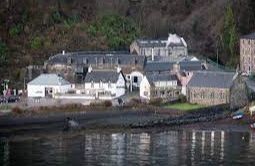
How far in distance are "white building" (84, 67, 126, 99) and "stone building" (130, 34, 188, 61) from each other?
738cm

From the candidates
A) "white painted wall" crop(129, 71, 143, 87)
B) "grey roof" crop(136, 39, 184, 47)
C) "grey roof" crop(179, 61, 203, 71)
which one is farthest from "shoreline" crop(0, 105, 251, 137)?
"grey roof" crop(136, 39, 184, 47)

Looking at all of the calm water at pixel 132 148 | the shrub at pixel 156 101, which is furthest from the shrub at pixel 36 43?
the calm water at pixel 132 148

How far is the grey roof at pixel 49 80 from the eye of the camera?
47281 millimetres

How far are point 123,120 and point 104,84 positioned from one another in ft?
18.7

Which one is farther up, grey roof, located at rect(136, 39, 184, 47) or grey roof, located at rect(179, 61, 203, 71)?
grey roof, located at rect(136, 39, 184, 47)

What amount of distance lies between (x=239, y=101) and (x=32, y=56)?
13.6 meters

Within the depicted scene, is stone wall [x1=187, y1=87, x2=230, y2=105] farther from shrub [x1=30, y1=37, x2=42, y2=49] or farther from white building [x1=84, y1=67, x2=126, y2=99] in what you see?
shrub [x1=30, y1=37, x2=42, y2=49]

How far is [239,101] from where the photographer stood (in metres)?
45.2

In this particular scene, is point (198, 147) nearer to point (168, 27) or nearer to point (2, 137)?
point (2, 137)

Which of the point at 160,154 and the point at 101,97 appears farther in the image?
the point at 101,97

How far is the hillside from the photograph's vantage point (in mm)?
51956

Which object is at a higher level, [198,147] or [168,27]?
[168,27]

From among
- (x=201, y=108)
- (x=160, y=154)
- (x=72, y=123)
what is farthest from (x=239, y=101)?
(x=160, y=154)

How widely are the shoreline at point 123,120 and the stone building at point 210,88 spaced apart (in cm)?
115
